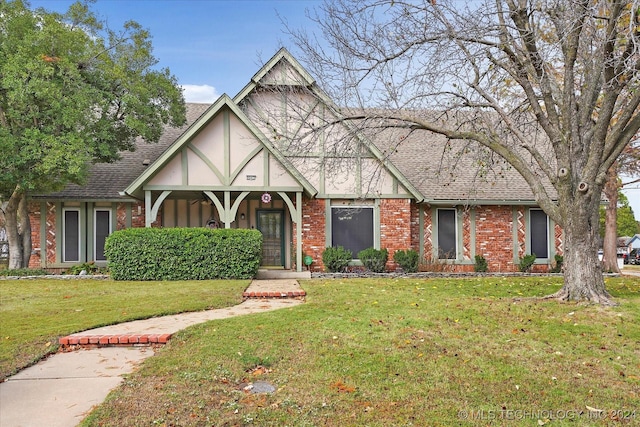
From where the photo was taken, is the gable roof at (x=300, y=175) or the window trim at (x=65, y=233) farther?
the window trim at (x=65, y=233)

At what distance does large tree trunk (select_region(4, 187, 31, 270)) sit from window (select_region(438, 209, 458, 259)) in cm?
1373

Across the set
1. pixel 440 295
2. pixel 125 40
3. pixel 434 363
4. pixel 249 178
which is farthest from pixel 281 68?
pixel 434 363

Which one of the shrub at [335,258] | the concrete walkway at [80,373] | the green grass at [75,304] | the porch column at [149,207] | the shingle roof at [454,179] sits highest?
the shingle roof at [454,179]

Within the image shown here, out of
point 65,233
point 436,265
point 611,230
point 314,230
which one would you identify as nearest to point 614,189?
point 611,230

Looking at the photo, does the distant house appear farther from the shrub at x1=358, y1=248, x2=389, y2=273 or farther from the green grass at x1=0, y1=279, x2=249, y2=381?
the green grass at x1=0, y1=279, x2=249, y2=381

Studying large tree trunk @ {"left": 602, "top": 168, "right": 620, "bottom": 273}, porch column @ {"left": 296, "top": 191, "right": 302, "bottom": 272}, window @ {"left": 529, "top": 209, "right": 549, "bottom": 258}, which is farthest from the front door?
large tree trunk @ {"left": 602, "top": 168, "right": 620, "bottom": 273}

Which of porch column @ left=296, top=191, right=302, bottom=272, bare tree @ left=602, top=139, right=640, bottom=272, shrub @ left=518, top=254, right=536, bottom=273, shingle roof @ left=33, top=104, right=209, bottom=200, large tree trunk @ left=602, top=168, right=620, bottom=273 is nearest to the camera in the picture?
porch column @ left=296, top=191, right=302, bottom=272

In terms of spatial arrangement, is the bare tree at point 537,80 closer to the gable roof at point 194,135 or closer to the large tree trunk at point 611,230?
the gable roof at point 194,135

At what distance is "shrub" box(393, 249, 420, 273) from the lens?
14562 mm

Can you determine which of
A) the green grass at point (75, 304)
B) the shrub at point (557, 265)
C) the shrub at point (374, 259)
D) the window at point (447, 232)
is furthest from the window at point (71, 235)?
the shrub at point (557, 265)

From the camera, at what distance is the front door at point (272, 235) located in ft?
53.0

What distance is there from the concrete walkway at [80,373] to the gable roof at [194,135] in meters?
6.19

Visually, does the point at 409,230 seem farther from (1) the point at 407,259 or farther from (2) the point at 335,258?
(2) the point at 335,258

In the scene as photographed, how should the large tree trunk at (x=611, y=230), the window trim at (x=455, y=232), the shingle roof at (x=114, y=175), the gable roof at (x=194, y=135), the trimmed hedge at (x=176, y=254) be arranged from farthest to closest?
the large tree trunk at (x=611, y=230), the window trim at (x=455, y=232), the shingle roof at (x=114, y=175), the gable roof at (x=194, y=135), the trimmed hedge at (x=176, y=254)
